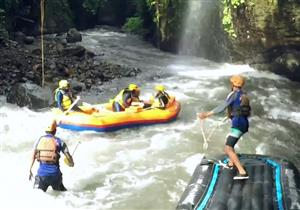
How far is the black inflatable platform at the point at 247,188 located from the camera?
20.3 feet

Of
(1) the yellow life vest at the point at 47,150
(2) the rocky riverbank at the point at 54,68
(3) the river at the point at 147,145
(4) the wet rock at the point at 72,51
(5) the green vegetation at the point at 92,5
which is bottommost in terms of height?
(3) the river at the point at 147,145

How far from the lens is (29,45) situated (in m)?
22.8

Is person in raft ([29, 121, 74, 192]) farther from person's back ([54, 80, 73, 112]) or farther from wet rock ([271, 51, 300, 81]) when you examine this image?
wet rock ([271, 51, 300, 81])

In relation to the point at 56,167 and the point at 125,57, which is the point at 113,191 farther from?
the point at 125,57

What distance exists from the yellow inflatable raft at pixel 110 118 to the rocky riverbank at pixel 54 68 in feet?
9.50

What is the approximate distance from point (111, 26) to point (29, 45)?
1165 centimetres

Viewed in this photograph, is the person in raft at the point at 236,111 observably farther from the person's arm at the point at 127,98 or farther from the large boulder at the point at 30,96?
the large boulder at the point at 30,96

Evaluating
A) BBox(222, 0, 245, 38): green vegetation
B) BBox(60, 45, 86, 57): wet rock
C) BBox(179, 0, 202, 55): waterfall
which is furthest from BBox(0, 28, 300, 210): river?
BBox(179, 0, 202, 55): waterfall

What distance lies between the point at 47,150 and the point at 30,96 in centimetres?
689

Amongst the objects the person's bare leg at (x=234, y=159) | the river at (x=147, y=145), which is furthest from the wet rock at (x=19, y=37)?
the person's bare leg at (x=234, y=159)

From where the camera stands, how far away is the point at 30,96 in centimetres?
1398

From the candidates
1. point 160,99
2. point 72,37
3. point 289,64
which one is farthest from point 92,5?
point 160,99

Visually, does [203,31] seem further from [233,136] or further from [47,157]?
[47,157]

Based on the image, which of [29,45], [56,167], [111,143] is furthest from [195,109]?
[29,45]
